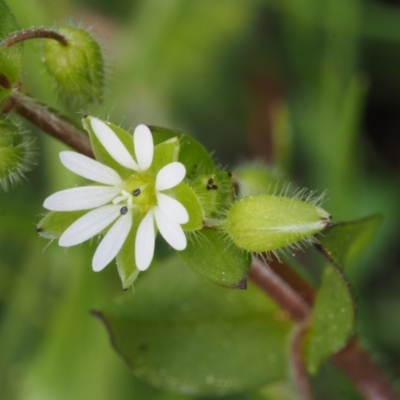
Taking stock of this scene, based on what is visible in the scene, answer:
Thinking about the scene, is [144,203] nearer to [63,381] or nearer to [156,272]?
[156,272]

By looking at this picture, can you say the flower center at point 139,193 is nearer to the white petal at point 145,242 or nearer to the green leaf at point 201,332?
the white petal at point 145,242

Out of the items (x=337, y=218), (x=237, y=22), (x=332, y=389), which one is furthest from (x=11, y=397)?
(x=237, y=22)

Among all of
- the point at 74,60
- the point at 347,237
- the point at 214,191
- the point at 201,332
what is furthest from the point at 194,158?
the point at 201,332

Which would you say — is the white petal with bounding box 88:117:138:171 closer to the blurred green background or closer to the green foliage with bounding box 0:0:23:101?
the green foliage with bounding box 0:0:23:101

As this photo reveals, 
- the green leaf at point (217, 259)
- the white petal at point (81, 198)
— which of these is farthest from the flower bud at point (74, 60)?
the green leaf at point (217, 259)

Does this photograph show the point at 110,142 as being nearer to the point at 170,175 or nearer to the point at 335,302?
the point at 170,175

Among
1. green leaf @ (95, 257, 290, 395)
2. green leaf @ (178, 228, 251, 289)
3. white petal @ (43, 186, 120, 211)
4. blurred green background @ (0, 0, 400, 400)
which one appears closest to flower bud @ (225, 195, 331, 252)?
green leaf @ (178, 228, 251, 289)

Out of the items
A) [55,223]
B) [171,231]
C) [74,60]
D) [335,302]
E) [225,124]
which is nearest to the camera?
[171,231]
